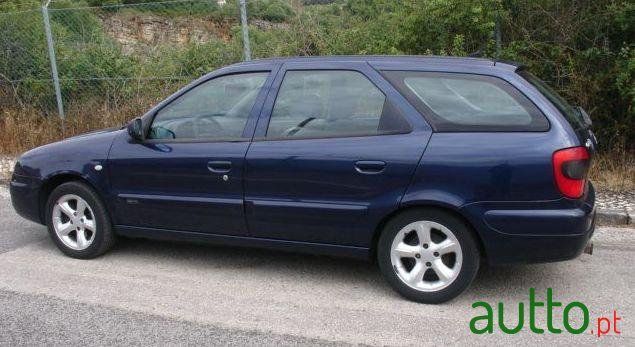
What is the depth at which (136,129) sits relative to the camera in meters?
5.06

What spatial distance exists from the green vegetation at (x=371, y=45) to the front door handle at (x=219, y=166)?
4.22 metres

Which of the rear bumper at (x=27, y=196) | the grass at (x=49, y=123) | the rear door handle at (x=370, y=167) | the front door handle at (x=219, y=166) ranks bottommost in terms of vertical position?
the grass at (x=49, y=123)

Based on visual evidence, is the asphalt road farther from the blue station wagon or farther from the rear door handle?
the rear door handle

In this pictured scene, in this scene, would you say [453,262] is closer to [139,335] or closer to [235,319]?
[235,319]

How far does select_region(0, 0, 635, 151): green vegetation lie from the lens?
294 inches

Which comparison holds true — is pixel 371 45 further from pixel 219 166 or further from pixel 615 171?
pixel 219 166

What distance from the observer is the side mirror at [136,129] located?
506 centimetres

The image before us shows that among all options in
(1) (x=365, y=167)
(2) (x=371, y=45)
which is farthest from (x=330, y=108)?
(2) (x=371, y=45)

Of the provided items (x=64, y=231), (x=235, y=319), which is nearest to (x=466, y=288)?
(x=235, y=319)

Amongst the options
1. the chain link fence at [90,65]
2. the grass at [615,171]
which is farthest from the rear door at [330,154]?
the chain link fence at [90,65]

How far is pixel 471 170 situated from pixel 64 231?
3.32m

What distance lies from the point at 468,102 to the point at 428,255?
1027 mm

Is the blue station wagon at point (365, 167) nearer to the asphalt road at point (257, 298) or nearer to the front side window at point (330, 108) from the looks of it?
the front side window at point (330, 108)

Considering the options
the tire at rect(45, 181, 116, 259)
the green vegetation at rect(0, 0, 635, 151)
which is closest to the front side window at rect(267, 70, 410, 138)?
the tire at rect(45, 181, 116, 259)
